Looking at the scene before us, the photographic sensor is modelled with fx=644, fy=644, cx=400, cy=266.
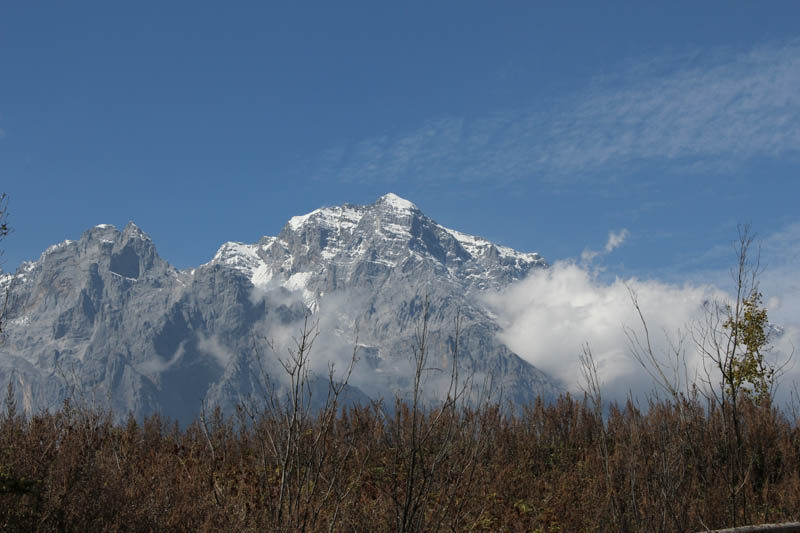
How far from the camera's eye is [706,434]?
442 inches

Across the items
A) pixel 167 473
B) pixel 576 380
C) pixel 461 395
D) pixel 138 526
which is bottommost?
pixel 138 526

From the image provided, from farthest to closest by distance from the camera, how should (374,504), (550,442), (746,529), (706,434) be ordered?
(550,442) < (706,434) < (374,504) < (746,529)

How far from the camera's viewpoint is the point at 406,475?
7836 millimetres

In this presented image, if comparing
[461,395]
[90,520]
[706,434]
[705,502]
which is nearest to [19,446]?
[90,520]

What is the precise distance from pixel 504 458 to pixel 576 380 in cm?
354

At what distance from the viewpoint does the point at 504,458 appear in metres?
11.6

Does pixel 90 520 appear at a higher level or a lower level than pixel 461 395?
lower

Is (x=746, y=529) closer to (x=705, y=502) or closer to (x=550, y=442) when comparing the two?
(x=705, y=502)

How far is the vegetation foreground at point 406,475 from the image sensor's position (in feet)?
19.8

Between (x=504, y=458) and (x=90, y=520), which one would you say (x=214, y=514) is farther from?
(x=504, y=458)

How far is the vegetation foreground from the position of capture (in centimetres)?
603

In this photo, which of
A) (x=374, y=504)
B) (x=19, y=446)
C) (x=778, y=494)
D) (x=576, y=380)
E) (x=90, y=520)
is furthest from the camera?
(x=778, y=494)

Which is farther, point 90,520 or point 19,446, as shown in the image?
point 19,446

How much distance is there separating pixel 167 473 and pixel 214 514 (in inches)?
91.4
